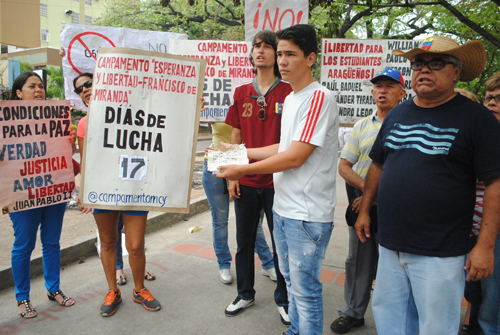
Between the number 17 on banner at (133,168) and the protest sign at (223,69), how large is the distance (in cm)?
141

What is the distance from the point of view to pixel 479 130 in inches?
70.0

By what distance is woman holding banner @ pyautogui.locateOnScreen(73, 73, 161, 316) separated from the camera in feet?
9.84

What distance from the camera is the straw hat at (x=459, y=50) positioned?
1.91 meters

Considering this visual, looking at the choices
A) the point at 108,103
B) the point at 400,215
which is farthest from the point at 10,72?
the point at 400,215

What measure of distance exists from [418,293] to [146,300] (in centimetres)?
223

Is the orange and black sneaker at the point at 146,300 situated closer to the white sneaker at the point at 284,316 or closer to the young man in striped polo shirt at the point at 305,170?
the white sneaker at the point at 284,316

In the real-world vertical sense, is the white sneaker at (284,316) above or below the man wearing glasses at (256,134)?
below

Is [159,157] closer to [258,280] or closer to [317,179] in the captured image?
[317,179]

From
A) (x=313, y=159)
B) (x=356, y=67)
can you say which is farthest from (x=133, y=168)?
(x=356, y=67)

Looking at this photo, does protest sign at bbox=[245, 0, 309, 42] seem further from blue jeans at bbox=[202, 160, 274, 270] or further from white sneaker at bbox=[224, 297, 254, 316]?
white sneaker at bbox=[224, 297, 254, 316]

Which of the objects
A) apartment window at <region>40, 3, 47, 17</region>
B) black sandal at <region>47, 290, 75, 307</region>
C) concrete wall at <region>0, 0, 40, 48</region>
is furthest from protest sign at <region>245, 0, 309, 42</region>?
apartment window at <region>40, 3, 47, 17</region>

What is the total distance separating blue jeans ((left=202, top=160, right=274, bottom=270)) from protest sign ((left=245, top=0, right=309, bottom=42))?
5.23ft

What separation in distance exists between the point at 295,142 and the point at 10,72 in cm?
735

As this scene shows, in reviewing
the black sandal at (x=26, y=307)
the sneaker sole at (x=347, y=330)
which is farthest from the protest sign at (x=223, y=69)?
the black sandal at (x=26, y=307)
